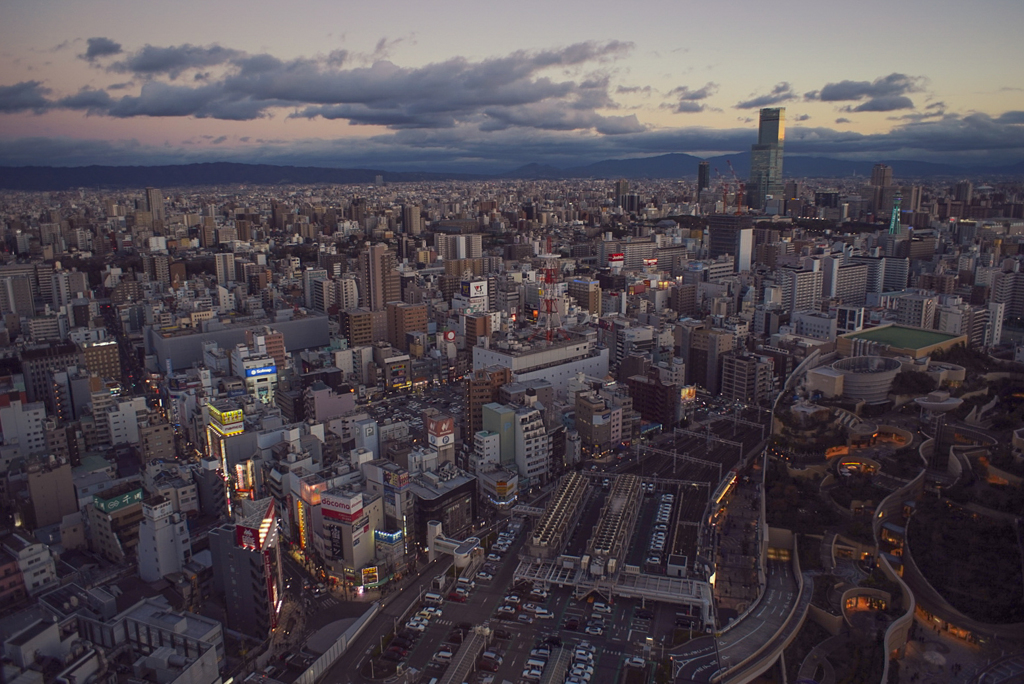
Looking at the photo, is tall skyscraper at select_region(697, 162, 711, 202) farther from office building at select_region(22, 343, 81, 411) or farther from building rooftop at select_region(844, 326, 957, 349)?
office building at select_region(22, 343, 81, 411)

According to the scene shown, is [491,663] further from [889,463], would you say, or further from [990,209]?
[990,209]

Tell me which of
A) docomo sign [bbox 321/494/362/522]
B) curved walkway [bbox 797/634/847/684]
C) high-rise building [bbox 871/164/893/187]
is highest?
high-rise building [bbox 871/164/893/187]

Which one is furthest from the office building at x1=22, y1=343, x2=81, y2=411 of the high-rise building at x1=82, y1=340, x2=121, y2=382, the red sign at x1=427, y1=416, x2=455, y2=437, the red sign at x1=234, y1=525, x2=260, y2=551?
the red sign at x1=234, y1=525, x2=260, y2=551

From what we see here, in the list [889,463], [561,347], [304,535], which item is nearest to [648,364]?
[561,347]

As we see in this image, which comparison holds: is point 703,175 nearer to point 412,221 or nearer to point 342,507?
point 412,221

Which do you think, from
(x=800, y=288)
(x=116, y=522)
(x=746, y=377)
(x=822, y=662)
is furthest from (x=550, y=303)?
(x=822, y=662)

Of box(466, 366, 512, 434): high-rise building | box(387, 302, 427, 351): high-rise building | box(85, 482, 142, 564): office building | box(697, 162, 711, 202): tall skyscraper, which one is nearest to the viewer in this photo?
box(85, 482, 142, 564): office building

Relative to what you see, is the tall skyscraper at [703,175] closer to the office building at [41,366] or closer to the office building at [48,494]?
the office building at [41,366]

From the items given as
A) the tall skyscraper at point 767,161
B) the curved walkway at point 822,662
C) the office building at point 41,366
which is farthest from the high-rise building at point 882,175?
the office building at point 41,366
